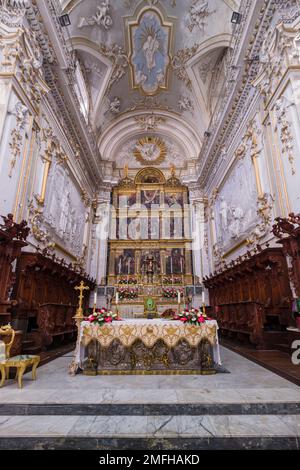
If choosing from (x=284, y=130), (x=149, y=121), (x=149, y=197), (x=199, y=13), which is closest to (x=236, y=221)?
(x=284, y=130)

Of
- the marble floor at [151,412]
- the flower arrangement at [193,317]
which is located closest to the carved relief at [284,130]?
the flower arrangement at [193,317]

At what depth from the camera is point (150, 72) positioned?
1449cm

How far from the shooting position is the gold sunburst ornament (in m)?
17.8

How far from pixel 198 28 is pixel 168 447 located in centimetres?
1532

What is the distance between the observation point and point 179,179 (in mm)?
16938

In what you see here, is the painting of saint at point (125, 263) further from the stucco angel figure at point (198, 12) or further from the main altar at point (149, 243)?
the stucco angel figure at point (198, 12)

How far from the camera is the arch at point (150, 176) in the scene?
674 inches

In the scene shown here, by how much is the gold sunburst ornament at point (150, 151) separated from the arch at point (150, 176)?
2.55 feet

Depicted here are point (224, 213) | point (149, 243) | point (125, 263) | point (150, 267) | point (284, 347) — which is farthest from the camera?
point (149, 243)

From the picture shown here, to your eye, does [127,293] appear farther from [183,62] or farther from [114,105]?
[183,62]

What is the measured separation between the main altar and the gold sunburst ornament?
0.96 meters

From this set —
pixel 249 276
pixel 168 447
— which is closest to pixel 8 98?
pixel 168 447

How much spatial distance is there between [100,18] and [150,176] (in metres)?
8.59

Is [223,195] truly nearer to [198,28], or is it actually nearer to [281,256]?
[281,256]
